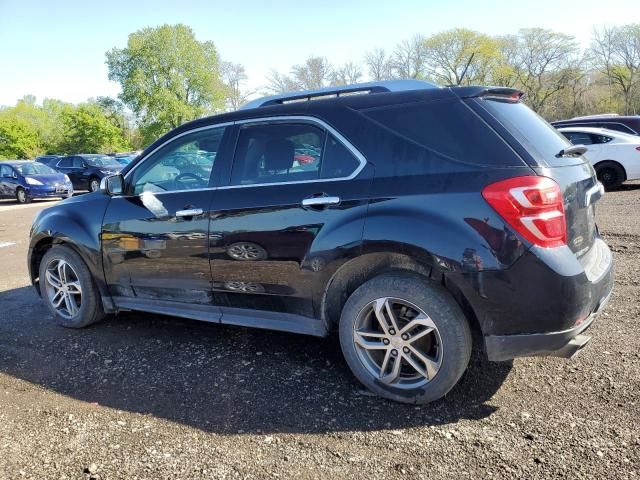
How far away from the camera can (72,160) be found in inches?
892

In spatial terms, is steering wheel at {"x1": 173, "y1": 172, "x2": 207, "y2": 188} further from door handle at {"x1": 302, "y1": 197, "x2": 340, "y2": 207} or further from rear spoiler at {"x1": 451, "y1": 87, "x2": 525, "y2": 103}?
rear spoiler at {"x1": 451, "y1": 87, "x2": 525, "y2": 103}

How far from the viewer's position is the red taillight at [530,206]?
2597mm

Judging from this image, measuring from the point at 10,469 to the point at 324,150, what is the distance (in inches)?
96.4

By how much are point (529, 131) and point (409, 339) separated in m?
1.40

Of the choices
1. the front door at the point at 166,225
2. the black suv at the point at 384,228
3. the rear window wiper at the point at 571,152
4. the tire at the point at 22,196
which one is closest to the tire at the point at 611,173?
the rear window wiper at the point at 571,152

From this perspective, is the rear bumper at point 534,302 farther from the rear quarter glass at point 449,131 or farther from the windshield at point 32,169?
the windshield at point 32,169

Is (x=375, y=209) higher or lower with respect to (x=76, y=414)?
higher

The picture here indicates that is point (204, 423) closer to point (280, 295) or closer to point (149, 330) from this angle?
point (280, 295)

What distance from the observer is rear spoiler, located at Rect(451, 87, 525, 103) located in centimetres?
294

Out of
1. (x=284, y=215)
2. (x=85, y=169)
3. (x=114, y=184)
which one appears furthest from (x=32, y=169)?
(x=284, y=215)

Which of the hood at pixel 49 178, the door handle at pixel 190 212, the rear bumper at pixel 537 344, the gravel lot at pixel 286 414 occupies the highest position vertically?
the door handle at pixel 190 212

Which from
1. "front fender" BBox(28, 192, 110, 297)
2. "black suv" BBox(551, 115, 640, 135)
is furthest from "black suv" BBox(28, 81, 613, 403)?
"black suv" BBox(551, 115, 640, 135)

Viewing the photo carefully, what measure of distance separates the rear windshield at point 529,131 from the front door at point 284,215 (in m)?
0.83

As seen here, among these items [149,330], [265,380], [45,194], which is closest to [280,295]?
[265,380]
